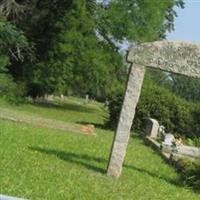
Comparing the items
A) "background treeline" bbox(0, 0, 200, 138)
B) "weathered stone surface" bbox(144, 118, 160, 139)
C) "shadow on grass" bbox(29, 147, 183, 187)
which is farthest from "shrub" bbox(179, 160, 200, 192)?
"background treeline" bbox(0, 0, 200, 138)

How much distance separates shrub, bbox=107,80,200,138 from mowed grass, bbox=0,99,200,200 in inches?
503

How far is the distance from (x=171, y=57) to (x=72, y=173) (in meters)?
2.70

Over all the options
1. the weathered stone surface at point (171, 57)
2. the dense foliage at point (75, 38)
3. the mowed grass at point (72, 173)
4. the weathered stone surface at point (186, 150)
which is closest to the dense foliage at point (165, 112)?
the dense foliage at point (75, 38)

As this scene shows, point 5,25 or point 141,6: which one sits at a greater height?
point 141,6

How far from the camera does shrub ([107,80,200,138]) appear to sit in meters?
31.2

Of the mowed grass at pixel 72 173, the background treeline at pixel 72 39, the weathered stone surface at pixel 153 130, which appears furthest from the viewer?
the background treeline at pixel 72 39

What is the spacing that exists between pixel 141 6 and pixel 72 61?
22.5ft

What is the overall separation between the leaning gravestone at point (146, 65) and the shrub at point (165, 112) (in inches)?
719

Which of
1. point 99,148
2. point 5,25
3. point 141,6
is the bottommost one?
point 99,148

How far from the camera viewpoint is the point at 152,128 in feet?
89.2

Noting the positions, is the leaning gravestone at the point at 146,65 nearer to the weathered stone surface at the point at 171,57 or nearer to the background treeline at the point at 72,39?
the weathered stone surface at the point at 171,57

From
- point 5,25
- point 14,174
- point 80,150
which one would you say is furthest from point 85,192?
point 5,25

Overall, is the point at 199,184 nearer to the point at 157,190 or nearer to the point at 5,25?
the point at 157,190

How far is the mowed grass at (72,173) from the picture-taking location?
33.5ft
